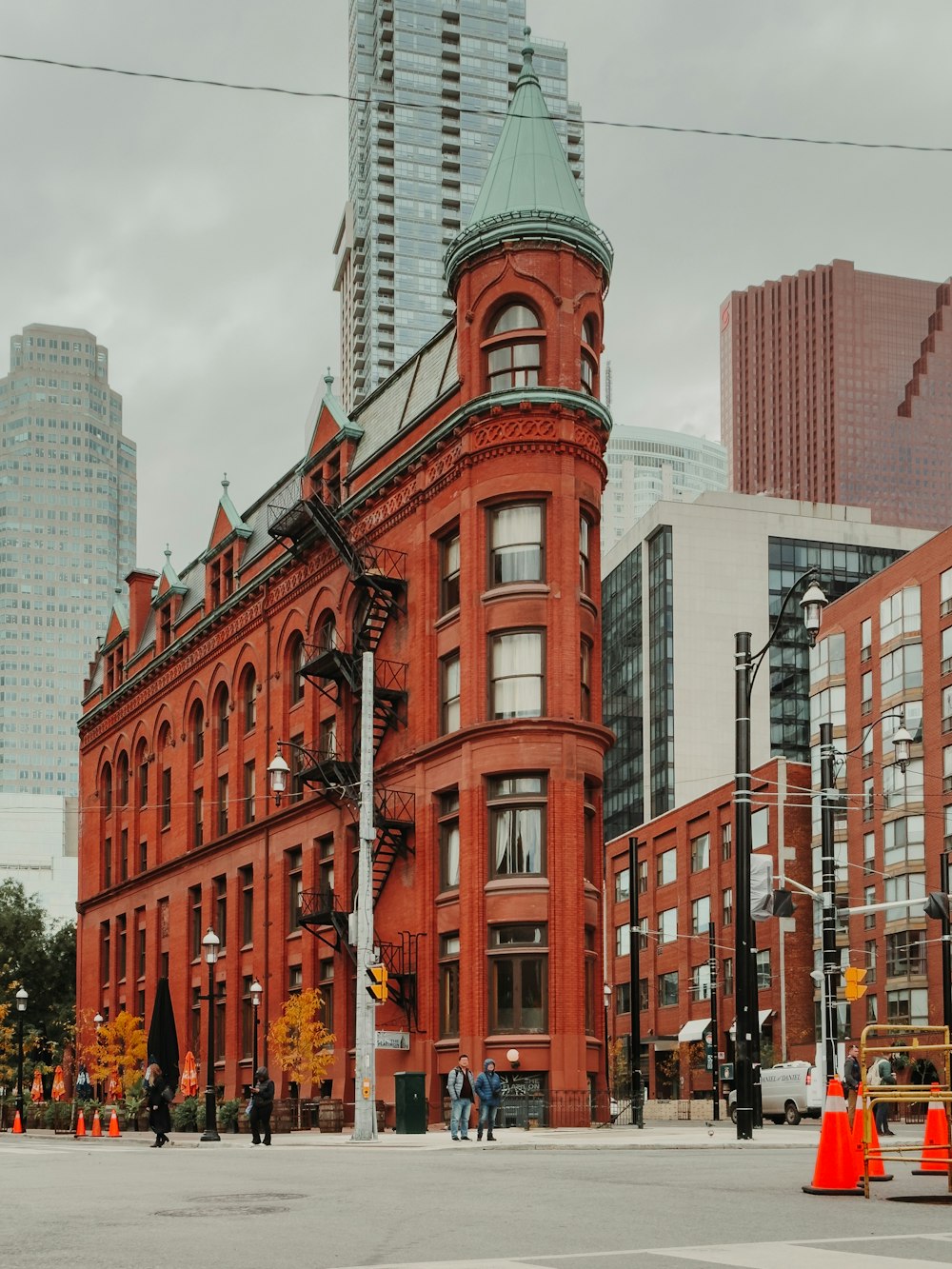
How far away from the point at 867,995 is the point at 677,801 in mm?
33496

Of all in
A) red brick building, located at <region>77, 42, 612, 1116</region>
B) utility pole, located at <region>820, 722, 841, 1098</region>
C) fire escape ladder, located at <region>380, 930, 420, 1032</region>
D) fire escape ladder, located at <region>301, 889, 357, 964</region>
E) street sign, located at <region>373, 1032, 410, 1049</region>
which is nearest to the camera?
utility pole, located at <region>820, 722, 841, 1098</region>

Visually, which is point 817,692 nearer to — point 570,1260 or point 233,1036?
point 233,1036

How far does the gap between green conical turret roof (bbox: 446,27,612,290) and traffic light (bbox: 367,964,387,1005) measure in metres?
21.0

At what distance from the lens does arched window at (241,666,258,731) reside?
62.1 meters

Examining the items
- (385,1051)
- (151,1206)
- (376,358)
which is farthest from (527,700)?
(376,358)

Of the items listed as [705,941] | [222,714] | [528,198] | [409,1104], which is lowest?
[409,1104]

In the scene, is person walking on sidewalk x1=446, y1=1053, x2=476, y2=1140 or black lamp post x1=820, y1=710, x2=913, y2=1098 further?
person walking on sidewalk x1=446, y1=1053, x2=476, y2=1140

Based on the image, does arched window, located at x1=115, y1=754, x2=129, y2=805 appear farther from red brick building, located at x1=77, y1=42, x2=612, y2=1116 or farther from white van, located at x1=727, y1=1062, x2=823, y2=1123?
white van, located at x1=727, y1=1062, x2=823, y2=1123

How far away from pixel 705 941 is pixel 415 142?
347ft

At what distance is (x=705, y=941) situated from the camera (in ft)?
324

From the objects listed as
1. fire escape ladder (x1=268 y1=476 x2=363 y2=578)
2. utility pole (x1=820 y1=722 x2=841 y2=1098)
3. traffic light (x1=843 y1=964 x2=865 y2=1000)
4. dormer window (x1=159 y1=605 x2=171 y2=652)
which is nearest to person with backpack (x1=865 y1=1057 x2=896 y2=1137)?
traffic light (x1=843 y1=964 x2=865 y2=1000)

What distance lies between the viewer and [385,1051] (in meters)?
46.7

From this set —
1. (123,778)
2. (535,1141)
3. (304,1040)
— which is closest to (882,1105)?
(535,1141)

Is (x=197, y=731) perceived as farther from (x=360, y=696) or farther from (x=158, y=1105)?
(x=158, y=1105)
